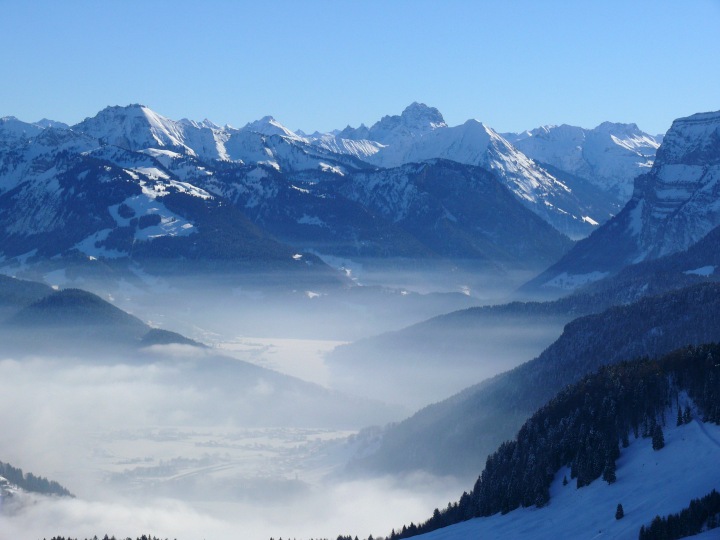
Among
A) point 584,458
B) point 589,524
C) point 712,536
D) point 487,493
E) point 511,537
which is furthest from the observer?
point 487,493

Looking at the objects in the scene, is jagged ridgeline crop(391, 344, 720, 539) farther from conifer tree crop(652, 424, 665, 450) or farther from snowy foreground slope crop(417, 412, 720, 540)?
snowy foreground slope crop(417, 412, 720, 540)

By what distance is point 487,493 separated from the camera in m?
155

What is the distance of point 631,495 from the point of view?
4978 inches

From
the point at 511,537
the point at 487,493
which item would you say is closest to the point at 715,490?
the point at 511,537

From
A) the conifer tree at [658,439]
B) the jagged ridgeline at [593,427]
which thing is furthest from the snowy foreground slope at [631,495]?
the jagged ridgeline at [593,427]

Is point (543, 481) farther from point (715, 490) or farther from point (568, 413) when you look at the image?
point (715, 490)

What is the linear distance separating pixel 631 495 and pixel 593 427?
2292 cm

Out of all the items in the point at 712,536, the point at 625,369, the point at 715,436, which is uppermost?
the point at 625,369

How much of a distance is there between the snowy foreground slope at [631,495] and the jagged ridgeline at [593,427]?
52.7 inches

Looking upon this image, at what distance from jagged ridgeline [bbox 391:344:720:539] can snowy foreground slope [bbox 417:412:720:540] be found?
4.39ft

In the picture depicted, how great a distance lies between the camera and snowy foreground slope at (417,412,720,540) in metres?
120

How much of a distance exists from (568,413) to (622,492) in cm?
3159

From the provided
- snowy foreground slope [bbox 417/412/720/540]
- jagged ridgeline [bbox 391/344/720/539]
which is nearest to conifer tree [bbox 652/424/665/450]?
jagged ridgeline [bbox 391/344/720/539]

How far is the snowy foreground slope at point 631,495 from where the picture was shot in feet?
392
